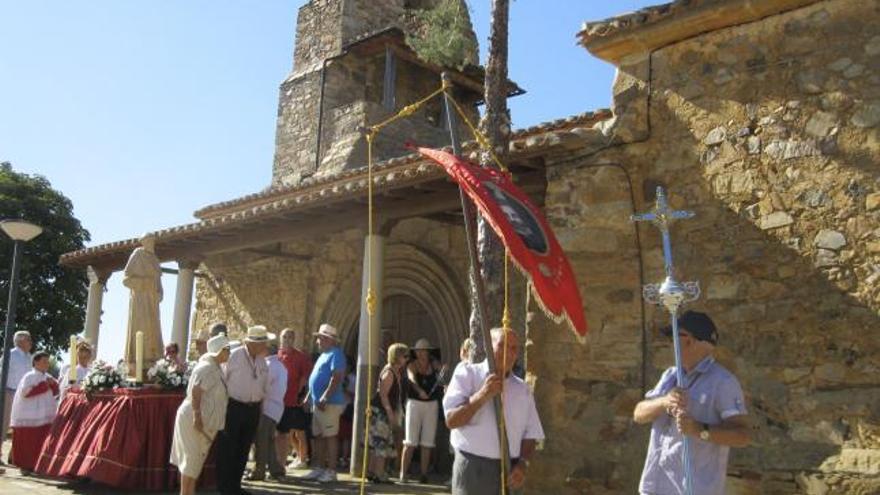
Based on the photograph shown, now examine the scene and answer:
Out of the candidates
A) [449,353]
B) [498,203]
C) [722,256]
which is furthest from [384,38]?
[498,203]

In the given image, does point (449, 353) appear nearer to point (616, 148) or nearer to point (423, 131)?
point (616, 148)

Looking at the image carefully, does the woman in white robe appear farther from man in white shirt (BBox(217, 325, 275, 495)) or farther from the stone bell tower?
the stone bell tower

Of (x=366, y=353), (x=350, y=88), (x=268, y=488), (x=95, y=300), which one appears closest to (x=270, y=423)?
(x=268, y=488)

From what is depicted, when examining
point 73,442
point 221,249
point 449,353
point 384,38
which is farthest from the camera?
point 384,38

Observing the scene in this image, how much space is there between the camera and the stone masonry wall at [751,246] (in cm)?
529

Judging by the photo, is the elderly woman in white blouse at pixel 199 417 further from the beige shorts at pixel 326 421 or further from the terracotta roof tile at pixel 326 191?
the terracotta roof tile at pixel 326 191

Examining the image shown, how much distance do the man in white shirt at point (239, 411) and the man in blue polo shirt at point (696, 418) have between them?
356 centimetres

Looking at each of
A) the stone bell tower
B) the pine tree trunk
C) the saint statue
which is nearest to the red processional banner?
the pine tree trunk

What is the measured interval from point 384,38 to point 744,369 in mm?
12505

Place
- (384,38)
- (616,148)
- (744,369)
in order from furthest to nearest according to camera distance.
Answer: (384,38) → (616,148) → (744,369)

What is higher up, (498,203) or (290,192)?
(290,192)

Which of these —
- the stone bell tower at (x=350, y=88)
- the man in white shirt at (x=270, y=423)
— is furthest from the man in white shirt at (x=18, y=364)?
the stone bell tower at (x=350, y=88)

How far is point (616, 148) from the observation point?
6.55m

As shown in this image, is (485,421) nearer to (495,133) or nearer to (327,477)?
(495,133)
